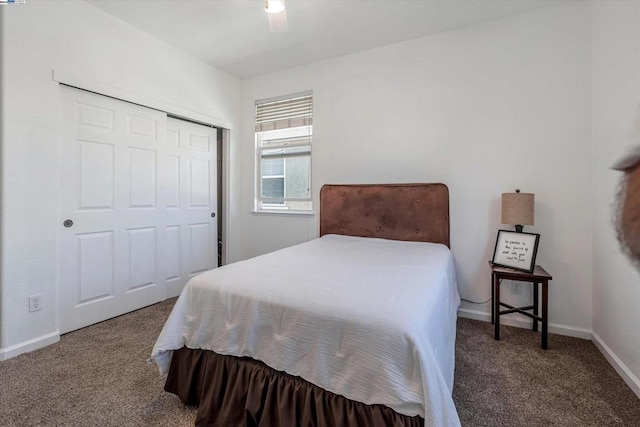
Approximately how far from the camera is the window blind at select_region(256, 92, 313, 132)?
Answer: 346cm

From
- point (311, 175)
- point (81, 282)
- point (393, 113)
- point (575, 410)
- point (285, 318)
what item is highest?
point (393, 113)

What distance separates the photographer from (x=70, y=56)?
2.26m

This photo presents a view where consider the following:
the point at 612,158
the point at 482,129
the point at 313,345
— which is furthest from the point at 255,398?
the point at 482,129

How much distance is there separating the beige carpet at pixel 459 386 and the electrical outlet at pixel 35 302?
312 mm

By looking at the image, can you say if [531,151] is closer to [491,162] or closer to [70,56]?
[491,162]

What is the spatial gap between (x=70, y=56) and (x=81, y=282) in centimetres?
184

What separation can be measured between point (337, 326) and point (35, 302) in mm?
2397

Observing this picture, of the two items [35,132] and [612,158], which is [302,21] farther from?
[612,158]

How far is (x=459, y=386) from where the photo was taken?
167cm

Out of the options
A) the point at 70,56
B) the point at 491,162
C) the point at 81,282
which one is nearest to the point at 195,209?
the point at 81,282

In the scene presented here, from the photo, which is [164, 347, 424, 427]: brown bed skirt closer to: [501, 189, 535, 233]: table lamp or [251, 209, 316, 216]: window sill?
[501, 189, 535, 233]: table lamp

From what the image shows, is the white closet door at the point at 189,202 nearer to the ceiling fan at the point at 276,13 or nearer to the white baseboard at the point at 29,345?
the white baseboard at the point at 29,345

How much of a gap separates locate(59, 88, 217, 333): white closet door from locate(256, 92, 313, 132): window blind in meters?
1.19

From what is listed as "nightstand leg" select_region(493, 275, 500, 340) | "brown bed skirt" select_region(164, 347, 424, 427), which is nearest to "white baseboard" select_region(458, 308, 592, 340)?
"nightstand leg" select_region(493, 275, 500, 340)
